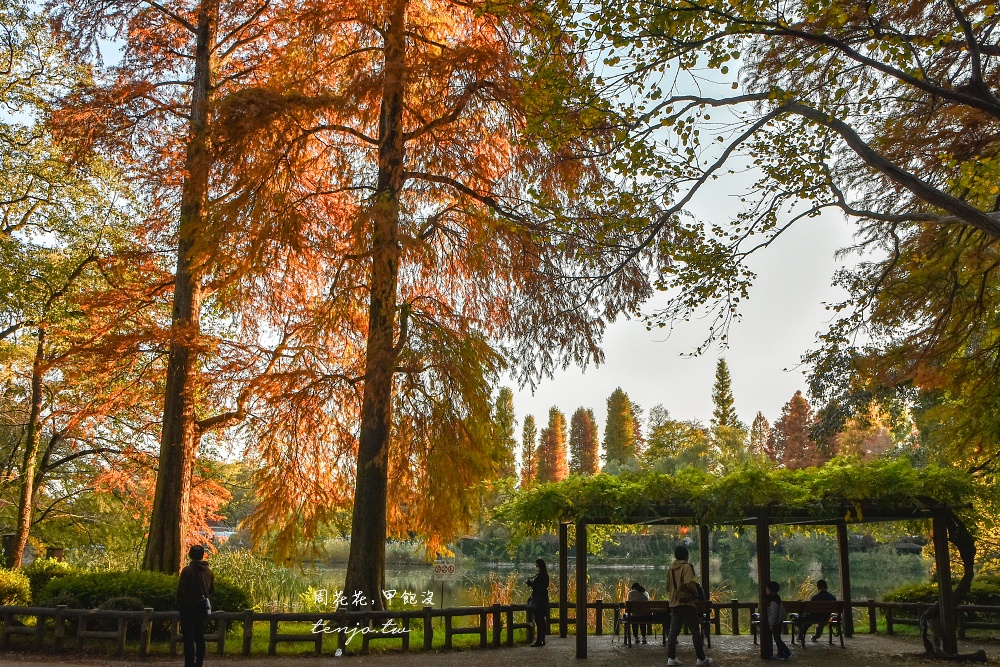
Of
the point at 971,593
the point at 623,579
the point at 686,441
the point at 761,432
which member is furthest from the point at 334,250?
the point at 761,432

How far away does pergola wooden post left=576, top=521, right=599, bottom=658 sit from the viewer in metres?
12.3

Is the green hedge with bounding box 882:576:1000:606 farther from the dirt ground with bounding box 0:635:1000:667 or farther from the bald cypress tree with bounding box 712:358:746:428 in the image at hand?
the bald cypress tree with bounding box 712:358:746:428

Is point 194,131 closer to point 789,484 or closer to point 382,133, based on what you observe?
point 382,133

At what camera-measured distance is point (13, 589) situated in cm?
1384

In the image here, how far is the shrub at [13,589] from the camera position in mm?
13750

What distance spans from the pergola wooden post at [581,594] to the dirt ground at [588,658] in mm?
225

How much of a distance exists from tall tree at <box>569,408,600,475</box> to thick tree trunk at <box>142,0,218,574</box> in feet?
243

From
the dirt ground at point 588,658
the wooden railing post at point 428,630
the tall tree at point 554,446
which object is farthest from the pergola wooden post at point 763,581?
the tall tree at point 554,446

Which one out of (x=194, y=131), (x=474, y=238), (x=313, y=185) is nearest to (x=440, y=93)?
(x=474, y=238)

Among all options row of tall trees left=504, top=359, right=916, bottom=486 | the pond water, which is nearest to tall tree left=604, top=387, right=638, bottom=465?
row of tall trees left=504, top=359, right=916, bottom=486

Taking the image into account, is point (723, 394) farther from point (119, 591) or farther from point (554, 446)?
point (119, 591)

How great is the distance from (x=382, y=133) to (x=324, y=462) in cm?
659

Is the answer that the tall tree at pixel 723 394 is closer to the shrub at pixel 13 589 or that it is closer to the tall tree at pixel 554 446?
the tall tree at pixel 554 446

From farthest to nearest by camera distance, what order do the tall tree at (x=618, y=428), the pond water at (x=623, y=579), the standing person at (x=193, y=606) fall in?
the tall tree at (x=618, y=428), the pond water at (x=623, y=579), the standing person at (x=193, y=606)
